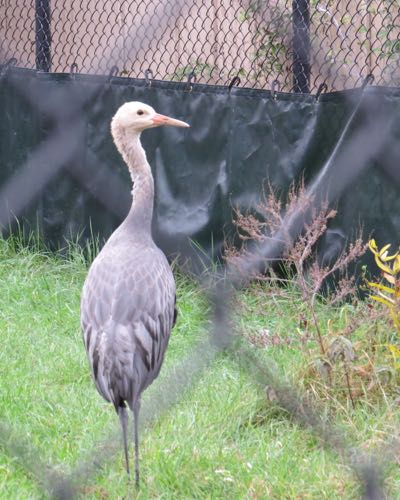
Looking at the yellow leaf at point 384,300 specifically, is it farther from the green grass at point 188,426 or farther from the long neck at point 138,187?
the long neck at point 138,187

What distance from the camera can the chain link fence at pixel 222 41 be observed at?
461 cm

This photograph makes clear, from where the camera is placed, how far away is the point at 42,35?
4992 mm

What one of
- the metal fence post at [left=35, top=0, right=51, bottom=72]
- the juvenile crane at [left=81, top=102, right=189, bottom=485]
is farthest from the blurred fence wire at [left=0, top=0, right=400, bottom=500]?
the juvenile crane at [left=81, top=102, right=189, bottom=485]

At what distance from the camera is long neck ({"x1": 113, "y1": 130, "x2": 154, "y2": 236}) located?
11.4 ft

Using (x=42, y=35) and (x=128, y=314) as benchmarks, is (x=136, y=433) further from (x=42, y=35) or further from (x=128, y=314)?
(x=42, y=35)

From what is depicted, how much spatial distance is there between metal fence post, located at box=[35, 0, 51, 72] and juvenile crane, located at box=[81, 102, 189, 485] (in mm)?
1526

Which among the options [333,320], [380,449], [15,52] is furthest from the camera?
[15,52]

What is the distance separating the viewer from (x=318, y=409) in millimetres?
3457

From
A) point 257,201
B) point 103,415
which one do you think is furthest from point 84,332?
point 257,201

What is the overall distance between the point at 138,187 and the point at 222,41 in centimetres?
205

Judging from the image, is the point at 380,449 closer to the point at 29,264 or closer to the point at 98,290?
the point at 98,290

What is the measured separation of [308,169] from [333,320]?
913 mm

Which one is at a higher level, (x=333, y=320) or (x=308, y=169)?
(x=308, y=169)

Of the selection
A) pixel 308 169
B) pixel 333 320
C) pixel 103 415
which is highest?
pixel 308 169
